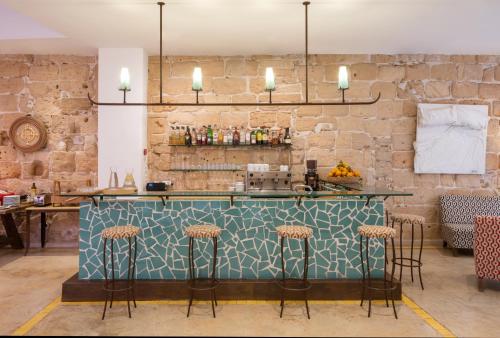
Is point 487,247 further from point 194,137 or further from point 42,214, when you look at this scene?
point 42,214

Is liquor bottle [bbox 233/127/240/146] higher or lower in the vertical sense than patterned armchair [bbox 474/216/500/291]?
higher

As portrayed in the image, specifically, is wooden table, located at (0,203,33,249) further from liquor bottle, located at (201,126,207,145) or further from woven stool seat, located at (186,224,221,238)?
woven stool seat, located at (186,224,221,238)

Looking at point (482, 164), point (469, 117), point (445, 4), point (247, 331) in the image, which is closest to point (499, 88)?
point (469, 117)

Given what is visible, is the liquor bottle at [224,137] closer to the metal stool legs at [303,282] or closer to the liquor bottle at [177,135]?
the liquor bottle at [177,135]

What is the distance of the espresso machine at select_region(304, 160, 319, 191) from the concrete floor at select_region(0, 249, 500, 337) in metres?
2.05

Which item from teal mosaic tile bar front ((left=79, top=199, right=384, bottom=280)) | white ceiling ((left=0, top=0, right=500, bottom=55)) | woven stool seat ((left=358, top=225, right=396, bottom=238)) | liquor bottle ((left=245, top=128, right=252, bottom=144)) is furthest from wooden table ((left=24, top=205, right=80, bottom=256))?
woven stool seat ((left=358, top=225, right=396, bottom=238))

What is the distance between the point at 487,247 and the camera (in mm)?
3947

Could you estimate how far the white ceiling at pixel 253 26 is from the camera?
4.14 meters

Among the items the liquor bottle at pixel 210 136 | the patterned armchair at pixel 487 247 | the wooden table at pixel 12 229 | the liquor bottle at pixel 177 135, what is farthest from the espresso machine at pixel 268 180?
the wooden table at pixel 12 229

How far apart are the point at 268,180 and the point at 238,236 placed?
1.93m

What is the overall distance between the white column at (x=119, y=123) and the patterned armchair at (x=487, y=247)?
465 centimetres

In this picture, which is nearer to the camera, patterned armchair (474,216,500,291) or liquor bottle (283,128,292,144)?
patterned armchair (474,216,500,291)

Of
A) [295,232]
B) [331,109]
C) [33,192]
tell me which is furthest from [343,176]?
[33,192]

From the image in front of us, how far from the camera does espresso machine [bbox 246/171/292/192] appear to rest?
566 centimetres
